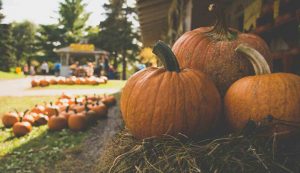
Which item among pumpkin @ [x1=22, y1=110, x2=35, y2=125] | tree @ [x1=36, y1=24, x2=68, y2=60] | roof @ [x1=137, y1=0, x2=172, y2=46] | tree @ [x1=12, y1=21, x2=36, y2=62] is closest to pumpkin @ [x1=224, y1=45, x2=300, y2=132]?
roof @ [x1=137, y1=0, x2=172, y2=46]

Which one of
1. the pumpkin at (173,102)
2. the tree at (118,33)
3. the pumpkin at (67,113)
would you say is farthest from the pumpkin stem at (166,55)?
the tree at (118,33)

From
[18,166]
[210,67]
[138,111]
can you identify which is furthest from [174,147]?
[18,166]

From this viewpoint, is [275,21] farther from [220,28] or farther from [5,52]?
[5,52]

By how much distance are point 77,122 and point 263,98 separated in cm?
465

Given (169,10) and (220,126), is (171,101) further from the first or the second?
(169,10)

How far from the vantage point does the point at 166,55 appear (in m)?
1.59

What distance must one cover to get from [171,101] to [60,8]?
188 ft

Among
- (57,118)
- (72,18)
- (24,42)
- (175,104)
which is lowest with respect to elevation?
(57,118)

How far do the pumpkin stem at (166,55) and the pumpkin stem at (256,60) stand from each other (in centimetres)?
32

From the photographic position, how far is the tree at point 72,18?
54.4 meters

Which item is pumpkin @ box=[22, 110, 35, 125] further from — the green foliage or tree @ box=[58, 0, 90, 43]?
tree @ box=[58, 0, 90, 43]

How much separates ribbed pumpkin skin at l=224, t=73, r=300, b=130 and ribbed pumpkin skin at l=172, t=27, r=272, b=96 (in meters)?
0.15

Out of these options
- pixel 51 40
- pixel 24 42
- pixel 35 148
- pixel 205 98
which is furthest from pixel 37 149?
pixel 24 42

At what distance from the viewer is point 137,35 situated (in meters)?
45.1
